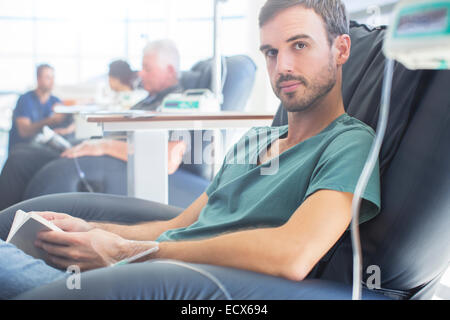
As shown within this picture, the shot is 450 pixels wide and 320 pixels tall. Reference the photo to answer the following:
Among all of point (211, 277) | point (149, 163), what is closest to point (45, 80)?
point (149, 163)

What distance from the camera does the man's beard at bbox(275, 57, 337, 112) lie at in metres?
0.98

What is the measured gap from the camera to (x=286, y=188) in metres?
0.92

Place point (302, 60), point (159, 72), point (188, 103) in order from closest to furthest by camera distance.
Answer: point (302, 60) < point (188, 103) < point (159, 72)

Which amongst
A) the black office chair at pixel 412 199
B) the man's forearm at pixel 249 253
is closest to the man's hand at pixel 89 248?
the man's forearm at pixel 249 253

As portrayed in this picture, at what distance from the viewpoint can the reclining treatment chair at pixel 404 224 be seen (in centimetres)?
72

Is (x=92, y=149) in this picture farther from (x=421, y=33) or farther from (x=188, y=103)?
(x=421, y=33)

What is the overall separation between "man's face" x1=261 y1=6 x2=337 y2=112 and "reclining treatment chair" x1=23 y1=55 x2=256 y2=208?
3.70 feet

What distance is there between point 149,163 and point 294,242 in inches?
39.3

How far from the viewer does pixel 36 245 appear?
0.95 m

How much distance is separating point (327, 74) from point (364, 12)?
2.07ft

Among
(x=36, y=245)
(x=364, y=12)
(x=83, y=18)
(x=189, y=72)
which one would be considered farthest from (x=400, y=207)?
(x=83, y=18)

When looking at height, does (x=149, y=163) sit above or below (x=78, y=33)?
below

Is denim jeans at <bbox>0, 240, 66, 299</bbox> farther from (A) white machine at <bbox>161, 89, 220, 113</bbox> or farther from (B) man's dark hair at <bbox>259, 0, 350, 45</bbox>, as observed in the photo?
(A) white machine at <bbox>161, 89, 220, 113</bbox>

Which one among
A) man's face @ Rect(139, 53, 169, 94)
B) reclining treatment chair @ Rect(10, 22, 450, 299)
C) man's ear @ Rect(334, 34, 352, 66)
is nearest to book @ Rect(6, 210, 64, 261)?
reclining treatment chair @ Rect(10, 22, 450, 299)
